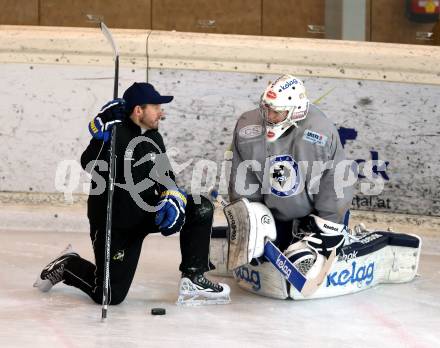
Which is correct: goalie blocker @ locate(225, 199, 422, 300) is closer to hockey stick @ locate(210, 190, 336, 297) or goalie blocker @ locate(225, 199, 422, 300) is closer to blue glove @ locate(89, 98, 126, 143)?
hockey stick @ locate(210, 190, 336, 297)

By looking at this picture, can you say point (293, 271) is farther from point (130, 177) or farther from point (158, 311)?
point (130, 177)

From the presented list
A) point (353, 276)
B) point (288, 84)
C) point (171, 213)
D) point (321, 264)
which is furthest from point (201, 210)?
point (353, 276)

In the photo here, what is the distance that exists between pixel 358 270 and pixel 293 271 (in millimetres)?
408

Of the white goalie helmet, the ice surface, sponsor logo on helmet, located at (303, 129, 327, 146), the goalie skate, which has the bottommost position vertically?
the ice surface

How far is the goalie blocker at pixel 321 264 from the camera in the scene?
3.87 meters

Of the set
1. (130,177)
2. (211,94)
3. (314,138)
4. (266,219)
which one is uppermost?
(211,94)

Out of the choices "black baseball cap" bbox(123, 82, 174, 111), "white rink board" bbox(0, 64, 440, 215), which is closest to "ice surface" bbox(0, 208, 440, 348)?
"black baseball cap" bbox(123, 82, 174, 111)

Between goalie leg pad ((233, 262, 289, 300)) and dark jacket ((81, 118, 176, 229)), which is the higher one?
dark jacket ((81, 118, 176, 229))

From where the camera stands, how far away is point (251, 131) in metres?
4.09

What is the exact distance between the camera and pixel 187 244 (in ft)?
12.4

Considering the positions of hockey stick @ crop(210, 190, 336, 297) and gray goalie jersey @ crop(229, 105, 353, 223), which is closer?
hockey stick @ crop(210, 190, 336, 297)

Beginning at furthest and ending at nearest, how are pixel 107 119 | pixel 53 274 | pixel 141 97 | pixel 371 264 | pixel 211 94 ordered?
pixel 211 94 < pixel 371 264 < pixel 53 274 < pixel 141 97 < pixel 107 119

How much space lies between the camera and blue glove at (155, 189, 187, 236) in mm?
3633

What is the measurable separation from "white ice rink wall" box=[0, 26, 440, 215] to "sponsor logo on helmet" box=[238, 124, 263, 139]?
1.31 metres
